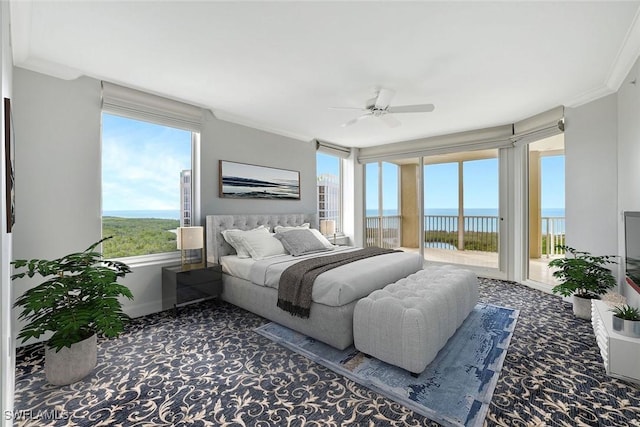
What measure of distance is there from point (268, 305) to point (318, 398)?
130 cm

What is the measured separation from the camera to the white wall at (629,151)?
2.58 m

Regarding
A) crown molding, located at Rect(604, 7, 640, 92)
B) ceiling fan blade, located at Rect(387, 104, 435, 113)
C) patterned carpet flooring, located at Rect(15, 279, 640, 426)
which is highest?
crown molding, located at Rect(604, 7, 640, 92)

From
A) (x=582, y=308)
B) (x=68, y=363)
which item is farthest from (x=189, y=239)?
(x=582, y=308)

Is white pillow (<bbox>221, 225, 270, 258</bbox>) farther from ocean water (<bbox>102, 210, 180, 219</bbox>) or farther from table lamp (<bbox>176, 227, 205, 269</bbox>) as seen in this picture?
ocean water (<bbox>102, 210, 180, 219</bbox>)

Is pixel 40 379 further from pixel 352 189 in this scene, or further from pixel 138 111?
pixel 352 189

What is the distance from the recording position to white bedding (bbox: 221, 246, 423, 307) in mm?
2498

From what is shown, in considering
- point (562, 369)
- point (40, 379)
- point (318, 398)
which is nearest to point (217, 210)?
point (40, 379)

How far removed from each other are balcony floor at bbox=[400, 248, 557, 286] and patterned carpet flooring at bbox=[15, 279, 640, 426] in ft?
6.94

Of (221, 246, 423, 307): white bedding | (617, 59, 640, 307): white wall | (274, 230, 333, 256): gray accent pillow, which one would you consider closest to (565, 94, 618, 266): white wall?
(617, 59, 640, 307): white wall

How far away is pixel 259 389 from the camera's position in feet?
6.56

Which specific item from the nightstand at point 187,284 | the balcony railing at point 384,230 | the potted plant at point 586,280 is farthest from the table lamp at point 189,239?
the potted plant at point 586,280

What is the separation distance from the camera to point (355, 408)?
1.81 metres

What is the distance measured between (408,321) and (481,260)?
12.7 ft

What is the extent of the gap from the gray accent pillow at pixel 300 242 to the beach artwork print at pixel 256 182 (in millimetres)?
892
